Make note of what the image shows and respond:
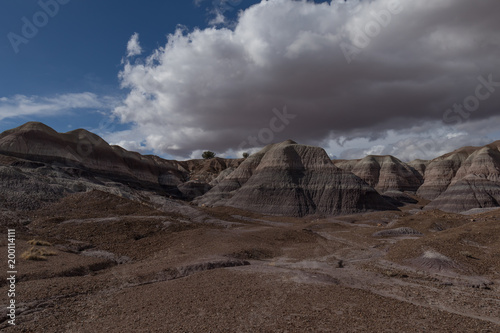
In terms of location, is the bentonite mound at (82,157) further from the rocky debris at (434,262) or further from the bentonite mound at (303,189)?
the rocky debris at (434,262)

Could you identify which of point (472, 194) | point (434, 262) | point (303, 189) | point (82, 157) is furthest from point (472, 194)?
point (82, 157)

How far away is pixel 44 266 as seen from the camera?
13141mm

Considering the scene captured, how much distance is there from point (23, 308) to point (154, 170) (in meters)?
102

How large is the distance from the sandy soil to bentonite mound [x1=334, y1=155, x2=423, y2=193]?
91.2 metres

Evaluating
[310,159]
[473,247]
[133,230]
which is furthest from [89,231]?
[310,159]

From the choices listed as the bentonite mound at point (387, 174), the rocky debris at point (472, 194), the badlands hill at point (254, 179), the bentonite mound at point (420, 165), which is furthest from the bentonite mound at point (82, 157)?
the bentonite mound at point (420, 165)

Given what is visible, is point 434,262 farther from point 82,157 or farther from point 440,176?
point 440,176

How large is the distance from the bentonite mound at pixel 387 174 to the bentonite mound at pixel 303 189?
174 feet

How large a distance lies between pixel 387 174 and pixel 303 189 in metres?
67.9

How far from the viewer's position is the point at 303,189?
5894cm

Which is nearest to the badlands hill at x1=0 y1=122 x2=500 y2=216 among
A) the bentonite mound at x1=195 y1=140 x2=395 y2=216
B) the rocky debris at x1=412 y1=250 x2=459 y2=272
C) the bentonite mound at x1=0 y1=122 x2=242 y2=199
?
the bentonite mound at x1=195 y1=140 x2=395 y2=216

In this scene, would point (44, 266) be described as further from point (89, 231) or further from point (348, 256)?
point (348, 256)

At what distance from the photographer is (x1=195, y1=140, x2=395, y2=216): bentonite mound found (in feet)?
182

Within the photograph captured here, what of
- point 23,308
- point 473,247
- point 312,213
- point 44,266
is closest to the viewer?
point 23,308
